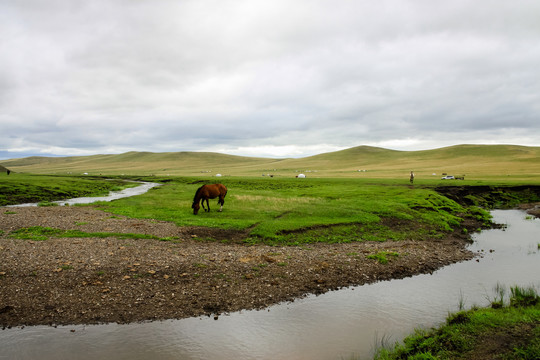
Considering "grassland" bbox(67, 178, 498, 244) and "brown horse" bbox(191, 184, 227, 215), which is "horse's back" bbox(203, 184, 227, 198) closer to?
"brown horse" bbox(191, 184, 227, 215)

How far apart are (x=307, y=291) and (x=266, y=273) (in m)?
2.17

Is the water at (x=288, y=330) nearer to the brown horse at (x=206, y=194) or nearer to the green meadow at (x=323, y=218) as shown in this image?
the green meadow at (x=323, y=218)

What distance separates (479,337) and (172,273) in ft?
38.6

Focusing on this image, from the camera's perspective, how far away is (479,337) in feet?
29.7

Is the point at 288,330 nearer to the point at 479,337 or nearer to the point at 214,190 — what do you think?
the point at 479,337

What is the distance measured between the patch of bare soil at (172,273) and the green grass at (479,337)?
497 cm

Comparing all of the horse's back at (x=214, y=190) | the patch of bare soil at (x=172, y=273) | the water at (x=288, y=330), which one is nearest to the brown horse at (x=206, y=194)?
the horse's back at (x=214, y=190)

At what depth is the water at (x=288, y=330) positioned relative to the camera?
31.4 ft

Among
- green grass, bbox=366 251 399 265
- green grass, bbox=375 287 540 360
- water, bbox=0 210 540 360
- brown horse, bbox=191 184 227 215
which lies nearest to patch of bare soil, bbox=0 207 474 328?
green grass, bbox=366 251 399 265

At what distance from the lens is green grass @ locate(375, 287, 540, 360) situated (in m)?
8.20

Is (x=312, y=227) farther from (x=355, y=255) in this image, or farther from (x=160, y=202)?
(x=160, y=202)

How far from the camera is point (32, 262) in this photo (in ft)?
49.5

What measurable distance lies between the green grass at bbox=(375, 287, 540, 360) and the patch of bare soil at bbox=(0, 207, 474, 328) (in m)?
4.97

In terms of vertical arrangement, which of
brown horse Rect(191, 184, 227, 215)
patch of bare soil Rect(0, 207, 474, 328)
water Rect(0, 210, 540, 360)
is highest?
brown horse Rect(191, 184, 227, 215)
